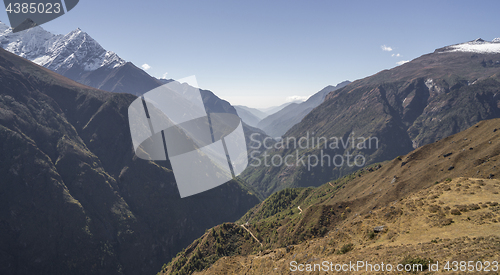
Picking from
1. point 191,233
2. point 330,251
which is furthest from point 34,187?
point 330,251

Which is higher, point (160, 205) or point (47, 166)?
point (47, 166)

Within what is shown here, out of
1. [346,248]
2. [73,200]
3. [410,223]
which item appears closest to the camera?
[346,248]

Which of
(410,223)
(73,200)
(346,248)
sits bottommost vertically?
(346,248)

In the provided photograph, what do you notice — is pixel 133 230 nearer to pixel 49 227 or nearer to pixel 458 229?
pixel 49 227

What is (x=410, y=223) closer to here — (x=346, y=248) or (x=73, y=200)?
(x=346, y=248)

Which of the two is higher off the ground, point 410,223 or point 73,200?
point 410,223

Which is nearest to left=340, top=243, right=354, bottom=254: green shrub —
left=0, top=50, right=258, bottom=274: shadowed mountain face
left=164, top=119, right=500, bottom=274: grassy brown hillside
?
left=164, top=119, right=500, bottom=274: grassy brown hillside

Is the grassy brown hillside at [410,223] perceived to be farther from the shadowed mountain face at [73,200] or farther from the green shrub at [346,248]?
the shadowed mountain face at [73,200]

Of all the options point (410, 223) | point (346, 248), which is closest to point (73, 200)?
point (346, 248)
